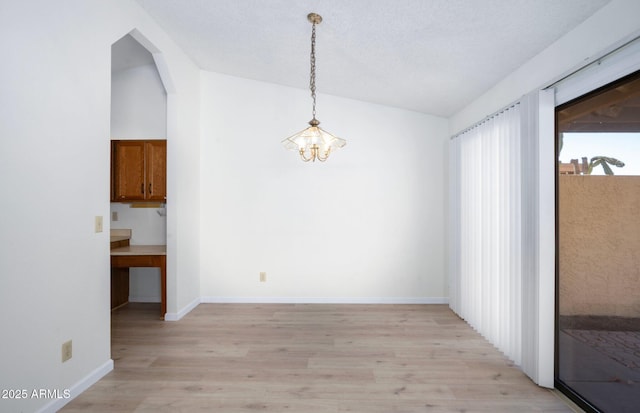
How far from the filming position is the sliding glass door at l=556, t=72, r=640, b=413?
2410mm

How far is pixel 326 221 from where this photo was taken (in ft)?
14.7

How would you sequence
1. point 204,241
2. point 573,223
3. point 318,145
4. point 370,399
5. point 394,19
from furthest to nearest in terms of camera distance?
point 204,241, point 573,223, point 318,145, point 394,19, point 370,399

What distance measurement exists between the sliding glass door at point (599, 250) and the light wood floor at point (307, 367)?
597mm

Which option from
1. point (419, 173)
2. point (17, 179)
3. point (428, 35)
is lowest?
point (17, 179)

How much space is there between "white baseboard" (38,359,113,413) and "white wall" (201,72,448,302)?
1.93m

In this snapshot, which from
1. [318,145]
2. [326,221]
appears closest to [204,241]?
[326,221]

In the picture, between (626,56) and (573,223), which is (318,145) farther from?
(573,223)

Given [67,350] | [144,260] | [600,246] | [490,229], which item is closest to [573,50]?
[490,229]

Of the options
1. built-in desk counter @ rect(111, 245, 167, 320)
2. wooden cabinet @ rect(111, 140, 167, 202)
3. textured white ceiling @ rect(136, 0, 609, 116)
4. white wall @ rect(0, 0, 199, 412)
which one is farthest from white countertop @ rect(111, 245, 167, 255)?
textured white ceiling @ rect(136, 0, 609, 116)

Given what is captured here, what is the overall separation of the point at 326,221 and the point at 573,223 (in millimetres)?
2955

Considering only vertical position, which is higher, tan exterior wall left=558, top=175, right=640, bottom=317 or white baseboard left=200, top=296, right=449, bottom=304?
tan exterior wall left=558, top=175, right=640, bottom=317

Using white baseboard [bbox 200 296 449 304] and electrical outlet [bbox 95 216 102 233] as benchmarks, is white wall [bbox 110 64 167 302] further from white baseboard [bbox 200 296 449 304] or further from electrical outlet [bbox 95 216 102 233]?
white baseboard [bbox 200 296 449 304]

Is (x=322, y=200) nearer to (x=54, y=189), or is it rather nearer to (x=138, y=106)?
(x=138, y=106)

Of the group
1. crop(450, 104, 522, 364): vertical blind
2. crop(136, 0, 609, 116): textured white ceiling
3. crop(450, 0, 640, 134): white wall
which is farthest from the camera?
crop(450, 104, 522, 364): vertical blind
